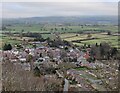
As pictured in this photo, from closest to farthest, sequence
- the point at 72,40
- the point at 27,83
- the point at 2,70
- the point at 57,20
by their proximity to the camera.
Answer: the point at 27,83 < the point at 2,70 < the point at 72,40 < the point at 57,20

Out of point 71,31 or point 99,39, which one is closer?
point 99,39

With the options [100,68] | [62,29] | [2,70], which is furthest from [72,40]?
[2,70]

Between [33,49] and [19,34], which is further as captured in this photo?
[19,34]

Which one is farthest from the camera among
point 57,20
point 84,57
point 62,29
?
point 57,20

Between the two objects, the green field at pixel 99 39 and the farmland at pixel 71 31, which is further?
the farmland at pixel 71 31

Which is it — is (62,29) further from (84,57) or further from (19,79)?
(19,79)

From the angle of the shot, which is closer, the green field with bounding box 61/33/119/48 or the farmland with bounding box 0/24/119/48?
the green field with bounding box 61/33/119/48

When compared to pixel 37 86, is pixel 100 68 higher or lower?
lower

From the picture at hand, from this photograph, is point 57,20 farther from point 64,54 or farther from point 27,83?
point 27,83

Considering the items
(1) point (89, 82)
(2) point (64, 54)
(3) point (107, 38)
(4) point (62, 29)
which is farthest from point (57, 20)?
(1) point (89, 82)
